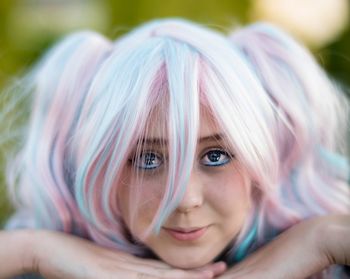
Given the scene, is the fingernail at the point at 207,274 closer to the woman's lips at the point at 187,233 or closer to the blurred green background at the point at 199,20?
the woman's lips at the point at 187,233

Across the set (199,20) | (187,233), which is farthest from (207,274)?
(199,20)

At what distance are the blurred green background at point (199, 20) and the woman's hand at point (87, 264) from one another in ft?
5.58

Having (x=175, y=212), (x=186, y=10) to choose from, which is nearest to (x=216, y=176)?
(x=175, y=212)

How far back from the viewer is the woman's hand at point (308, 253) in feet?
3.03

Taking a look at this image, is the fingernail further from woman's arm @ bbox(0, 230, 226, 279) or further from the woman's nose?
the woman's nose

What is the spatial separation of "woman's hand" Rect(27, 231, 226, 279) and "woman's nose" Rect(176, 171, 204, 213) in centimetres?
13

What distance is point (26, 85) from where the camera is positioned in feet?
3.89

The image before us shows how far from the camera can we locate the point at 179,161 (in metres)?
0.87

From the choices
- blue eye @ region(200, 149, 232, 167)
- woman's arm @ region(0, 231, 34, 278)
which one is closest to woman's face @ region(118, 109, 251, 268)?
blue eye @ region(200, 149, 232, 167)

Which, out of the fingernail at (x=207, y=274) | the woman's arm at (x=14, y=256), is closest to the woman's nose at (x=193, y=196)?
the fingernail at (x=207, y=274)

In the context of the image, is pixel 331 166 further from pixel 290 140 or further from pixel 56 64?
pixel 56 64

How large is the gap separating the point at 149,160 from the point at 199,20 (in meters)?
1.80

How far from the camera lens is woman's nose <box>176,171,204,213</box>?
2.88ft

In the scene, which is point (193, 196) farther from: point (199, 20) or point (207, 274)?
point (199, 20)
